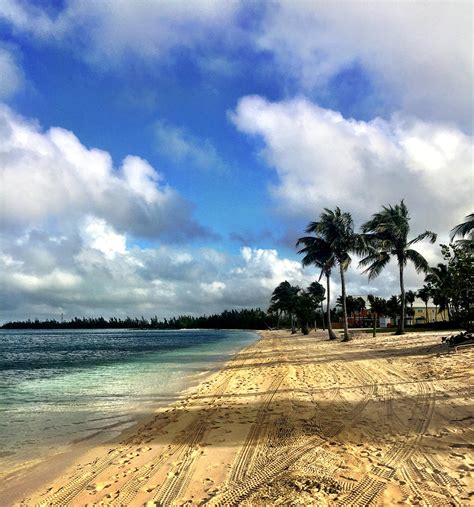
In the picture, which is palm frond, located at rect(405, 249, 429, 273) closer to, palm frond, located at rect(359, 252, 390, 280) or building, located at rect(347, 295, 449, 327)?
palm frond, located at rect(359, 252, 390, 280)

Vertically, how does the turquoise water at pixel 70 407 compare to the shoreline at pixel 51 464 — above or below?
below

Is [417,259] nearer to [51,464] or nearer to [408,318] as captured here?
[51,464]

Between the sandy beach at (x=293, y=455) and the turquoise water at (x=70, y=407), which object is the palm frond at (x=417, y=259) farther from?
the sandy beach at (x=293, y=455)

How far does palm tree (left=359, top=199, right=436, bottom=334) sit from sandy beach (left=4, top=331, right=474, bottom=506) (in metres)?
→ 25.0

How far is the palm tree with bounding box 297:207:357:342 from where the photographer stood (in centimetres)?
3609

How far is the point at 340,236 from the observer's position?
36.3m

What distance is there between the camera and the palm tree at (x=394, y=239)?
34906mm

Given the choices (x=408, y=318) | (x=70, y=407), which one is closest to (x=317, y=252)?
(x=70, y=407)

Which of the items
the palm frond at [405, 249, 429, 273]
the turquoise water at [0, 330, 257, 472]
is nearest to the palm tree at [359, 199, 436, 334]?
the palm frond at [405, 249, 429, 273]

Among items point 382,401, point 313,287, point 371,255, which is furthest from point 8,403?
point 313,287

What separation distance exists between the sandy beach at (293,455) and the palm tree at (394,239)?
82.0ft

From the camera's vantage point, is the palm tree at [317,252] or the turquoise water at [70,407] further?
the palm tree at [317,252]

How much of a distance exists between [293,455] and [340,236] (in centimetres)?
3140

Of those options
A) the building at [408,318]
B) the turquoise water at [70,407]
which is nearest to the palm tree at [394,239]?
the turquoise water at [70,407]
